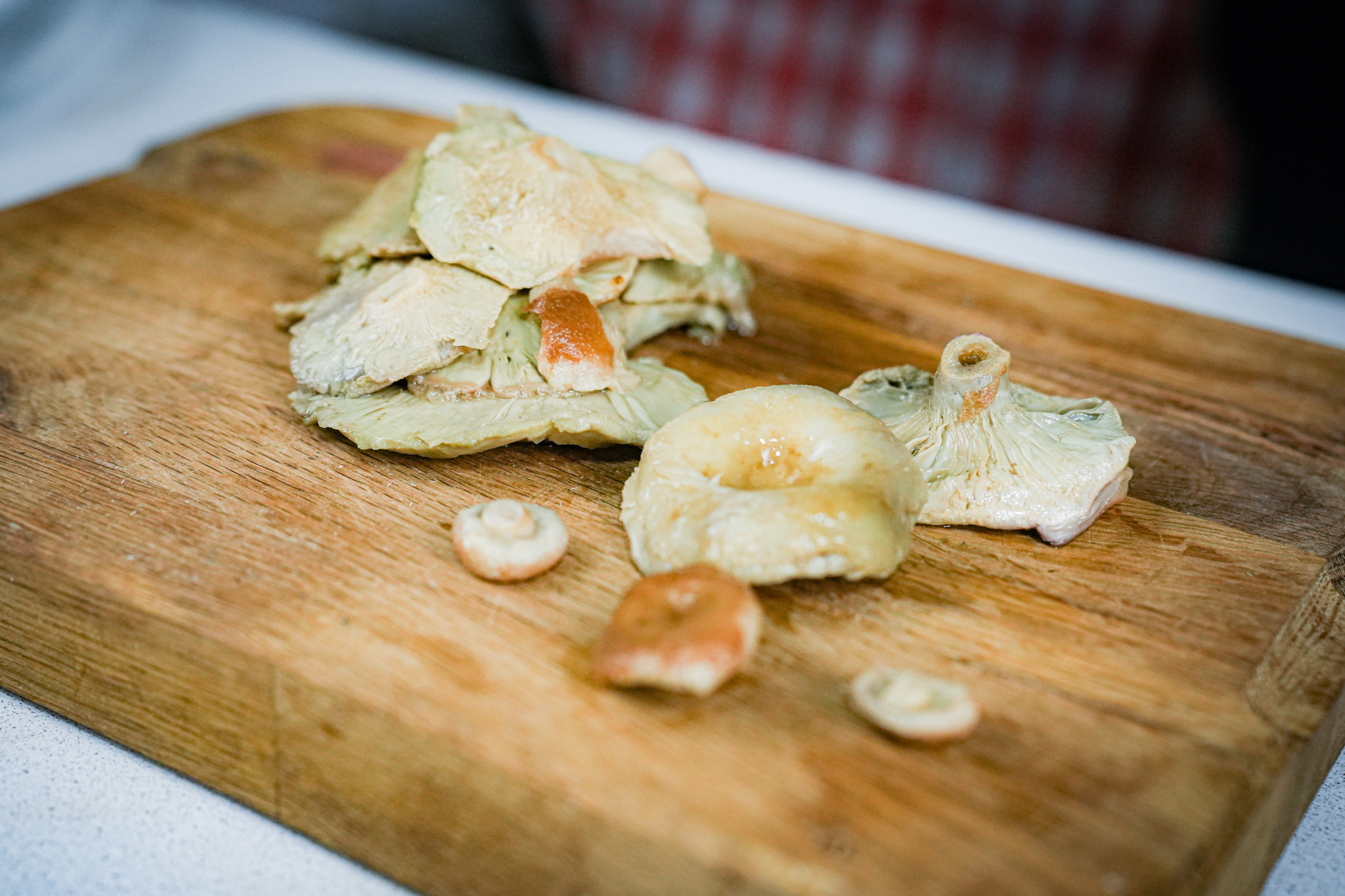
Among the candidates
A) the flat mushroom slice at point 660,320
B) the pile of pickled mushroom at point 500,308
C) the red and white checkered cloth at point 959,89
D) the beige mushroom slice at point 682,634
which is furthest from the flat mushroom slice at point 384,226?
the red and white checkered cloth at point 959,89

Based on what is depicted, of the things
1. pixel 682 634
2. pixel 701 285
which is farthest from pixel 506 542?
pixel 701 285

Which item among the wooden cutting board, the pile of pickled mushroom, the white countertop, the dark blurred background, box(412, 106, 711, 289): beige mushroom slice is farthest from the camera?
the dark blurred background

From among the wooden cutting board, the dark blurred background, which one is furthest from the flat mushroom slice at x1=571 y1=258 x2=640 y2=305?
the dark blurred background

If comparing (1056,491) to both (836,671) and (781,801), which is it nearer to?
(836,671)

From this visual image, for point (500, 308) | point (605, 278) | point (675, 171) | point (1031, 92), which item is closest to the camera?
point (500, 308)

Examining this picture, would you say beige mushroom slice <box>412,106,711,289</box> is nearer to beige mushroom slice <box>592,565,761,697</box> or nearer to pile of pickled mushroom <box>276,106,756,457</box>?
pile of pickled mushroom <box>276,106,756,457</box>

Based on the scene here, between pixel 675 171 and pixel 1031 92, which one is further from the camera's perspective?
pixel 1031 92

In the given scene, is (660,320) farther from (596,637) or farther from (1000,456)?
(596,637)
